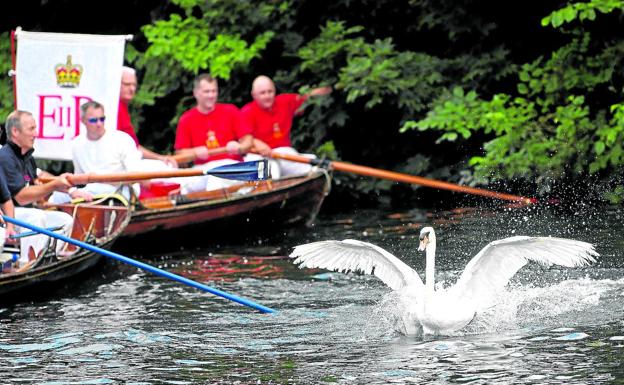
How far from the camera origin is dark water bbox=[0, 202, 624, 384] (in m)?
7.76

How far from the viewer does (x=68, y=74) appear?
543 inches

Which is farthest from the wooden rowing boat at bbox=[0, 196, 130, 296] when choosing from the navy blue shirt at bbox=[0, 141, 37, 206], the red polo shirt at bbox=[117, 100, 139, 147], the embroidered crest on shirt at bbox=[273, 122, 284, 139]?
the embroidered crest on shirt at bbox=[273, 122, 284, 139]

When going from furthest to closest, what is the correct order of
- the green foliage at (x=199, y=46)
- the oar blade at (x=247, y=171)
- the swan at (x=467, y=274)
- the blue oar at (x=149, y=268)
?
the green foliage at (x=199, y=46), the oar blade at (x=247, y=171), the blue oar at (x=149, y=268), the swan at (x=467, y=274)

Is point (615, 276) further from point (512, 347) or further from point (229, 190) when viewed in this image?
point (229, 190)

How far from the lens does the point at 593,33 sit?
14.6 m

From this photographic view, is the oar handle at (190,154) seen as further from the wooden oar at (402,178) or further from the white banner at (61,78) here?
the white banner at (61,78)

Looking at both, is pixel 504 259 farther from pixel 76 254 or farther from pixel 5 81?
pixel 5 81

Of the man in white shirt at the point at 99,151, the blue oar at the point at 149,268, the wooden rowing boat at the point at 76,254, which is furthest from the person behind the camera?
the man in white shirt at the point at 99,151

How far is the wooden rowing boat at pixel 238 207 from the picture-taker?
12.9 metres

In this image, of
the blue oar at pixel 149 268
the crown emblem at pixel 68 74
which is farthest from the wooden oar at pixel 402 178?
the blue oar at pixel 149 268

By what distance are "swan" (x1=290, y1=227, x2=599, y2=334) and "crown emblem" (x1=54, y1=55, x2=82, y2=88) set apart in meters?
5.49

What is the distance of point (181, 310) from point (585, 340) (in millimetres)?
2937

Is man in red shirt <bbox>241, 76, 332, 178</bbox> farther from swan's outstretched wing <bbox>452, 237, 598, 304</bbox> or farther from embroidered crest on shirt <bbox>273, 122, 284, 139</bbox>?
swan's outstretched wing <bbox>452, 237, 598, 304</bbox>

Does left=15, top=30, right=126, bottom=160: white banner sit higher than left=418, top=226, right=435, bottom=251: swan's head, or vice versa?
left=15, top=30, right=126, bottom=160: white banner
